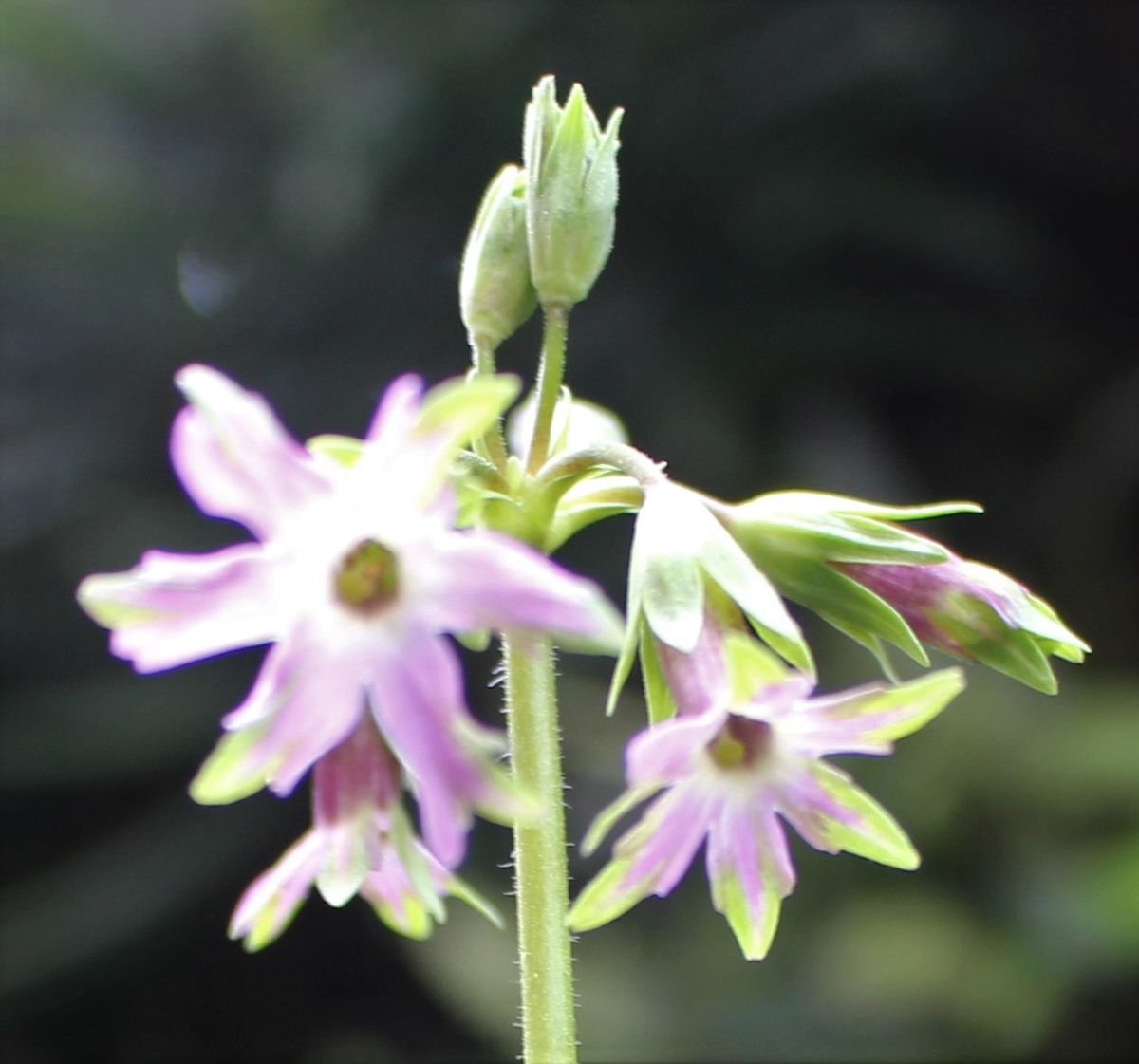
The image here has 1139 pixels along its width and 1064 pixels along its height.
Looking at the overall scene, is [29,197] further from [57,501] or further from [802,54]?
[802,54]

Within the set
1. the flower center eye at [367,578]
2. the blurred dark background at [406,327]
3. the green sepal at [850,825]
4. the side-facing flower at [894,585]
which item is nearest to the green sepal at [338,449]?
the flower center eye at [367,578]

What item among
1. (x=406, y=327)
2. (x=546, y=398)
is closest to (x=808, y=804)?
(x=546, y=398)

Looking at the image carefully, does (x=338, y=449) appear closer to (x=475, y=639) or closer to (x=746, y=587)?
(x=475, y=639)

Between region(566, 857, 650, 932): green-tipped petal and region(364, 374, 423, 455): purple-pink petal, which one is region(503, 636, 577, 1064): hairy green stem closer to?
region(566, 857, 650, 932): green-tipped petal

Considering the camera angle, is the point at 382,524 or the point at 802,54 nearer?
the point at 382,524

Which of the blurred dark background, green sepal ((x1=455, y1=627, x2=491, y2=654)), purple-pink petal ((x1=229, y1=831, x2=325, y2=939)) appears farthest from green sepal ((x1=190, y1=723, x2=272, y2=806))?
the blurred dark background

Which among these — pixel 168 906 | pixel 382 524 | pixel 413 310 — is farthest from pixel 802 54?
pixel 382 524

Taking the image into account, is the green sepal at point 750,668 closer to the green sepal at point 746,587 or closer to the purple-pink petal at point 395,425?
the green sepal at point 746,587
